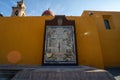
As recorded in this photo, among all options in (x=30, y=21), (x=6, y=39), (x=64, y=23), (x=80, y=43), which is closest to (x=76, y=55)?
(x=80, y=43)

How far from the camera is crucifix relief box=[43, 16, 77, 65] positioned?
564 centimetres

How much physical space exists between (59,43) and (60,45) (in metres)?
0.12

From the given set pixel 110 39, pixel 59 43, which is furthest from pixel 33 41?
pixel 110 39

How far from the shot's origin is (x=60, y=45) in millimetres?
5953

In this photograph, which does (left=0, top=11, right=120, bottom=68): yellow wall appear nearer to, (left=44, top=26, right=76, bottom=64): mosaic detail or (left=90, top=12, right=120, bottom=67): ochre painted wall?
(left=90, top=12, right=120, bottom=67): ochre painted wall

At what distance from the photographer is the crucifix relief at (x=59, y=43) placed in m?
5.64

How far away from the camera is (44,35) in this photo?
621 cm

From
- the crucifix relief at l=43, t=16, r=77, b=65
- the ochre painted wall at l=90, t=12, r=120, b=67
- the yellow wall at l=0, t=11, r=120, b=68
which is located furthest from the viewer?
the ochre painted wall at l=90, t=12, r=120, b=67

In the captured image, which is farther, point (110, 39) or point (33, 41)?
point (110, 39)

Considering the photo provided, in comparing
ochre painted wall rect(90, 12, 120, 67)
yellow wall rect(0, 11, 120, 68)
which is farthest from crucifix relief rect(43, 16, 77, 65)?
ochre painted wall rect(90, 12, 120, 67)

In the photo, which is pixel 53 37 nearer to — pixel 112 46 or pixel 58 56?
pixel 58 56

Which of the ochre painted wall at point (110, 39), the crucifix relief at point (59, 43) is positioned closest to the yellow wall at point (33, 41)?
the ochre painted wall at point (110, 39)

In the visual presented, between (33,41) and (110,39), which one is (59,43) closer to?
(33,41)

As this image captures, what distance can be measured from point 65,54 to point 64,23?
5.54ft
